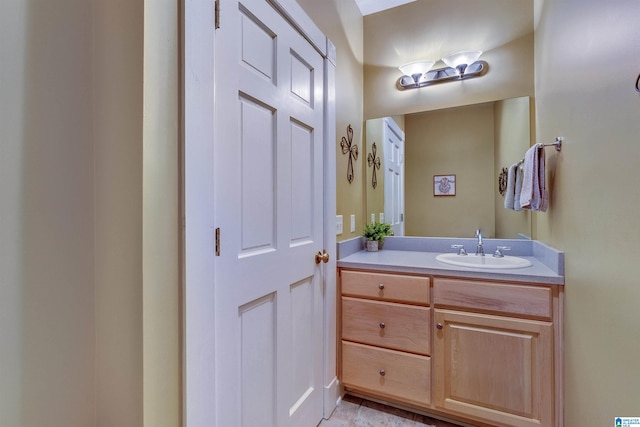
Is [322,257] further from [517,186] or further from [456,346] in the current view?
[517,186]

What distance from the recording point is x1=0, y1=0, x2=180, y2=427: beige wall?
0.58 m

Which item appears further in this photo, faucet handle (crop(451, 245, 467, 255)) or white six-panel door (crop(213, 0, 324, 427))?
faucet handle (crop(451, 245, 467, 255))

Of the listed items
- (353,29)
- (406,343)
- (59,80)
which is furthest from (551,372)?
(353,29)

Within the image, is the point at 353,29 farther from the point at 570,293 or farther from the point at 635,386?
the point at 635,386

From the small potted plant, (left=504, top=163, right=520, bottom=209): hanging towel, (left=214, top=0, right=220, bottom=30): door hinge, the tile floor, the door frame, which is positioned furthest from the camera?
the small potted plant

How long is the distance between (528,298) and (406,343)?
640mm

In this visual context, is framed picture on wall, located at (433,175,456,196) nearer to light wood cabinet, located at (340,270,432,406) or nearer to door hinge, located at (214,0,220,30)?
light wood cabinet, located at (340,270,432,406)

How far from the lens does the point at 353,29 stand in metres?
2.12

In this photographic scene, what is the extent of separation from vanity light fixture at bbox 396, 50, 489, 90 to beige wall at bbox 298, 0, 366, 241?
0.36m

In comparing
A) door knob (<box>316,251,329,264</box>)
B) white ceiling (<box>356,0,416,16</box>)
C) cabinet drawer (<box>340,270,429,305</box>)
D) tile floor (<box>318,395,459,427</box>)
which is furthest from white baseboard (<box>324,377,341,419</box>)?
white ceiling (<box>356,0,416,16</box>)

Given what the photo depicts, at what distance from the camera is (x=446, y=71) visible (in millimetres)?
2082

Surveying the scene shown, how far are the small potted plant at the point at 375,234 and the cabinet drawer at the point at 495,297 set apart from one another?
2.06 ft

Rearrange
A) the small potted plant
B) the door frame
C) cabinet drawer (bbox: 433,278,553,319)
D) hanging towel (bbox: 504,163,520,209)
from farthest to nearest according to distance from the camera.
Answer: the small potted plant, hanging towel (bbox: 504,163,520,209), cabinet drawer (bbox: 433,278,553,319), the door frame

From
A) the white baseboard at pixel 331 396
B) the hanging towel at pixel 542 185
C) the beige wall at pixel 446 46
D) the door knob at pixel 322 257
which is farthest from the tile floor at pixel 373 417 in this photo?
the beige wall at pixel 446 46
